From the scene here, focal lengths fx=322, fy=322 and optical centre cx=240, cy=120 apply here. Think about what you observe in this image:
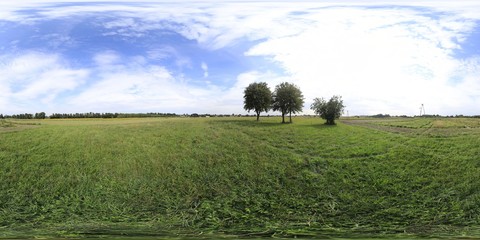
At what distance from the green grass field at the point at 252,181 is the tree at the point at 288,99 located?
5.22m

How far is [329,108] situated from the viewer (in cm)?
1487

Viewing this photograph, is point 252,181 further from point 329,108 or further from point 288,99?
point 288,99

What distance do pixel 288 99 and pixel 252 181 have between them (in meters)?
11.8

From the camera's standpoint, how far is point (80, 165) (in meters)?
12.3

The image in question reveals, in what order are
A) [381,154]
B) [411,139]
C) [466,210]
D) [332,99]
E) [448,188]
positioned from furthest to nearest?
[332,99] → [411,139] → [381,154] → [448,188] → [466,210]

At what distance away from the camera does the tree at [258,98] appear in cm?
2469

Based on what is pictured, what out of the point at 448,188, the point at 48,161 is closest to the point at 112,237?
the point at 48,161

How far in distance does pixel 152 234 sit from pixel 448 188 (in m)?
8.69

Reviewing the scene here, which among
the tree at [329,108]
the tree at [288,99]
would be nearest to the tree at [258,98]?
the tree at [288,99]

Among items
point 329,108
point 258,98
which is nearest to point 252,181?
point 329,108

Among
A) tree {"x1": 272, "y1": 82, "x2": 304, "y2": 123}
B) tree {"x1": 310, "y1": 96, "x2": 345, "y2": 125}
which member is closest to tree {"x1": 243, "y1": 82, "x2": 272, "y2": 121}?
tree {"x1": 272, "y1": 82, "x2": 304, "y2": 123}

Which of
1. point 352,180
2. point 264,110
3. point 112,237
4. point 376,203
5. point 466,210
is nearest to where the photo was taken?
point 112,237

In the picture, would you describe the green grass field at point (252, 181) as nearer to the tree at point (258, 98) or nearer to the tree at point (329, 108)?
the tree at point (329, 108)

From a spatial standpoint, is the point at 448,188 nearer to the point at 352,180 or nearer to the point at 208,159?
the point at 352,180
